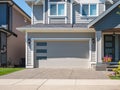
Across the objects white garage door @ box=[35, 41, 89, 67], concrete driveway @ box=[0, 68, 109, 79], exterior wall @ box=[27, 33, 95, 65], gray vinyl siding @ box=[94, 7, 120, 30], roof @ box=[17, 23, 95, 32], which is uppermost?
gray vinyl siding @ box=[94, 7, 120, 30]

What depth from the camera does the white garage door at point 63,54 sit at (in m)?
28.1

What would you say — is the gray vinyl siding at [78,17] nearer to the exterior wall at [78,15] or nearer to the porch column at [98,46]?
the exterior wall at [78,15]

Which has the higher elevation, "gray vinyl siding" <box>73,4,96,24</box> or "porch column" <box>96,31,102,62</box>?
"gray vinyl siding" <box>73,4,96,24</box>

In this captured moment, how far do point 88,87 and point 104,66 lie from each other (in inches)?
427

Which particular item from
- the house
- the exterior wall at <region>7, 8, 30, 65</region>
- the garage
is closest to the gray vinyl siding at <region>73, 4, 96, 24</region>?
the house

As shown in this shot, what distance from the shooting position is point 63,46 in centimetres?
2820

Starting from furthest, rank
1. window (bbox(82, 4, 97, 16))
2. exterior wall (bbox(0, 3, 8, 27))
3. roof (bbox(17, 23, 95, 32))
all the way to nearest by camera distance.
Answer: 1. exterior wall (bbox(0, 3, 8, 27))
2. window (bbox(82, 4, 97, 16))
3. roof (bbox(17, 23, 95, 32))

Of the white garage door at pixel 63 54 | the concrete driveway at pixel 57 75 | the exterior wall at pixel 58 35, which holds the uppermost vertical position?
the exterior wall at pixel 58 35

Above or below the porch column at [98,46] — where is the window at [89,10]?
above

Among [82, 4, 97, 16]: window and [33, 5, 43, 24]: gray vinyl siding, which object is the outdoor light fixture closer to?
[33, 5, 43, 24]: gray vinyl siding

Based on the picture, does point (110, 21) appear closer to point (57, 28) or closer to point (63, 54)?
point (57, 28)

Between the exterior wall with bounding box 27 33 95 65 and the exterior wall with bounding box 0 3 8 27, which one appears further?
the exterior wall with bounding box 0 3 8 27

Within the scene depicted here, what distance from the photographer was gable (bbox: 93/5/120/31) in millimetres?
25297

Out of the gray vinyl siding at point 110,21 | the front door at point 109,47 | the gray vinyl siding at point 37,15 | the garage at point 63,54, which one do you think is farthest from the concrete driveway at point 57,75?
the gray vinyl siding at point 37,15
